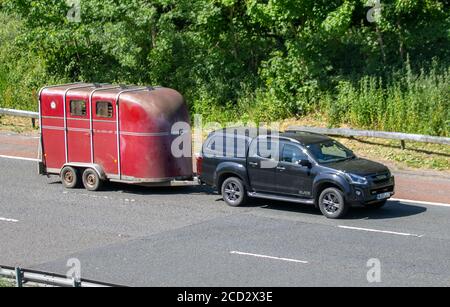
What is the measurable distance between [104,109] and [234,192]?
13.0 feet

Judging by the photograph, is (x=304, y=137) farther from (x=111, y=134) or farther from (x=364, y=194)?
(x=111, y=134)

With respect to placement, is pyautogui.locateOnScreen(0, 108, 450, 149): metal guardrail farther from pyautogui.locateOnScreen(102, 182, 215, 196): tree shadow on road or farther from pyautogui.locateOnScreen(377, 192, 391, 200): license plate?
pyautogui.locateOnScreen(377, 192, 391, 200): license plate

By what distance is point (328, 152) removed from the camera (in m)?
19.7

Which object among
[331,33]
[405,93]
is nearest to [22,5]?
[331,33]

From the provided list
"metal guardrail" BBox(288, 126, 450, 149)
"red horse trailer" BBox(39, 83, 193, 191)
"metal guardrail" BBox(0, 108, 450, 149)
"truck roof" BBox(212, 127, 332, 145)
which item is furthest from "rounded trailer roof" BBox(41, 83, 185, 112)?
"metal guardrail" BBox(0, 108, 450, 149)

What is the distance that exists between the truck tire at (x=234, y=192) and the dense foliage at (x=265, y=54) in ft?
23.9

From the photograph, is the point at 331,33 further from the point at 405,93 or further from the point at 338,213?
the point at 338,213

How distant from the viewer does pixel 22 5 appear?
105 feet

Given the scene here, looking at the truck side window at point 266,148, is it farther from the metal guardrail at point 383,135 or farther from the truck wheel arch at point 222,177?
the metal guardrail at point 383,135

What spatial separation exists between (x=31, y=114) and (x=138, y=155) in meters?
9.75

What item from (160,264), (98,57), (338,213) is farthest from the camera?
(98,57)

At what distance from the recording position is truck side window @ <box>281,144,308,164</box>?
19.5 meters

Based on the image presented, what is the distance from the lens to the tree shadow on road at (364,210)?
62.6 ft

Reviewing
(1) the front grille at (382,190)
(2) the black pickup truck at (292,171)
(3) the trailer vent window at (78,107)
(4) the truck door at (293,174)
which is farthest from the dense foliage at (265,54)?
(3) the trailer vent window at (78,107)
